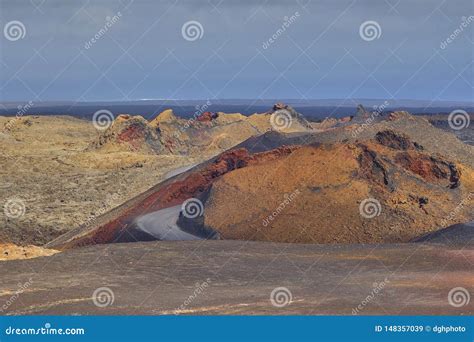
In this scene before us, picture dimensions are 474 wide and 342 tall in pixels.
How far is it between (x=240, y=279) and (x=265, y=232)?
7.56 meters

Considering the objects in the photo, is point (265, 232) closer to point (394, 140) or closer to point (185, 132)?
point (394, 140)

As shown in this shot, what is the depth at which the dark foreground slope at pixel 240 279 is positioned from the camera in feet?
66.5

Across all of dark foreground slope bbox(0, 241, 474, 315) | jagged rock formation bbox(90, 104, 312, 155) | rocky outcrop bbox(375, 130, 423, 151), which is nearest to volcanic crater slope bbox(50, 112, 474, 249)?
rocky outcrop bbox(375, 130, 423, 151)

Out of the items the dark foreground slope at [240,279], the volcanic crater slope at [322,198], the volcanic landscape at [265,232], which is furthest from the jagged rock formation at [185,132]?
the dark foreground slope at [240,279]

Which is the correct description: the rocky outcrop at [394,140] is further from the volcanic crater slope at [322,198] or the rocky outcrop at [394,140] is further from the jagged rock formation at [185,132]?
the jagged rock formation at [185,132]

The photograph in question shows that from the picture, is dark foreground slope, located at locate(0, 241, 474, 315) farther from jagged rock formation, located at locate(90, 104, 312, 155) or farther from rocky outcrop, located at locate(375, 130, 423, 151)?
jagged rock formation, located at locate(90, 104, 312, 155)

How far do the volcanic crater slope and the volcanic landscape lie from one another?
0.06 metres

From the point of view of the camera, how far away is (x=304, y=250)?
28.7m

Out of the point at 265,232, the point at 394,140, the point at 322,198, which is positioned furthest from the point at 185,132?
the point at 265,232

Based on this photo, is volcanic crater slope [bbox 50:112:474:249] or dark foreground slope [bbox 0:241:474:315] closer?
dark foreground slope [bbox 0:241:474:315]

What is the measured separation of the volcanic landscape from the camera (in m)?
21.6

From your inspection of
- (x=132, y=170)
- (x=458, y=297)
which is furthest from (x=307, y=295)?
(x=132, y=170)

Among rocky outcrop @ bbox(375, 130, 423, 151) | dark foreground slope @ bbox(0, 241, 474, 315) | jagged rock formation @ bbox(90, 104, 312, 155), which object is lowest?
jagged rock formation @ bbox(90, 104, 312, 155)

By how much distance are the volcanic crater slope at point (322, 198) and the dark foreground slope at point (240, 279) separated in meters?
2.14
